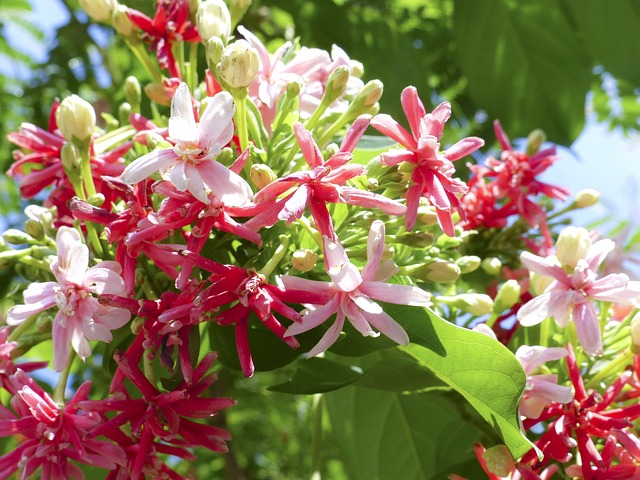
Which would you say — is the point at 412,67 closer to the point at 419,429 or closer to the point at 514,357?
the point at 419,429

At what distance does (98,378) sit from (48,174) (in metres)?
0.83

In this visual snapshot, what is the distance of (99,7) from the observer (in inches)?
49.8

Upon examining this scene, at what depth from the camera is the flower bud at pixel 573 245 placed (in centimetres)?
105

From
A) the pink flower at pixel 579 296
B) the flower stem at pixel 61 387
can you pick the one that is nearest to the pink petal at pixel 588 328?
the pink flower at pixel 579 296

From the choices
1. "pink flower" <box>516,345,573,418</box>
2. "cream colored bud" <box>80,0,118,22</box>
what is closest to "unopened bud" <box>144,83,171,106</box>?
"cream colored bud" <box>80,0,118,22</box>

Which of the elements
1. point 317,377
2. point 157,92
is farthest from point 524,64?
point 317,377

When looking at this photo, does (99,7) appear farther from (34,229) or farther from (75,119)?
(34,229)

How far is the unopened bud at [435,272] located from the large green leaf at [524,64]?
1008mm

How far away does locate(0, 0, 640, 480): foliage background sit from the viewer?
4.95 feet

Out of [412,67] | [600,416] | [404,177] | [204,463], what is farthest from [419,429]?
[204,463]

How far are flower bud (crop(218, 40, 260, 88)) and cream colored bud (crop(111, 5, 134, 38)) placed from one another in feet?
1.11

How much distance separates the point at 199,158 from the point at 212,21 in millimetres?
279

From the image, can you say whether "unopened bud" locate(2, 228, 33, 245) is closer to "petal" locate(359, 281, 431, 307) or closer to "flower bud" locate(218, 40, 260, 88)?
"flower bud" locate(218, 40, 260, 88)

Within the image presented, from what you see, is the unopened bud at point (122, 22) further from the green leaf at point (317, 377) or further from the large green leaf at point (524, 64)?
the large green leaf at point (524, 64)
